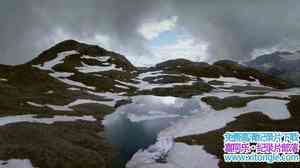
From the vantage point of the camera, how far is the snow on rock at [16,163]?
33684mm

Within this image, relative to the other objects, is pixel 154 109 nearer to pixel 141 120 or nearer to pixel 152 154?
pixel 141 120

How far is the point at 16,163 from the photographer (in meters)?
34.4

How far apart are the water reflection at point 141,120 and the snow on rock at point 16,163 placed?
10.6m

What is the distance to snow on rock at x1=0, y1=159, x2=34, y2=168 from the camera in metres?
33.7

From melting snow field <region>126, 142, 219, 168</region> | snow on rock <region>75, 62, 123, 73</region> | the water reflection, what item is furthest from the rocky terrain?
snow on rock <region>75, 62, 123, 73</region>

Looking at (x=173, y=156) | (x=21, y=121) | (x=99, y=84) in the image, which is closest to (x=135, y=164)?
(x=173, y=156)

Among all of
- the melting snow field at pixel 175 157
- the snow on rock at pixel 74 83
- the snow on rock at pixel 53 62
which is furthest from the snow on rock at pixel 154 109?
the snow on rock at pixel 53 62

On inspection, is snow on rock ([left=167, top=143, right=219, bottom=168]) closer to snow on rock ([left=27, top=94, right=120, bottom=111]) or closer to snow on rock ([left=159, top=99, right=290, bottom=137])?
snow on rock ([left=159, top=99, right=290, bottom=137])

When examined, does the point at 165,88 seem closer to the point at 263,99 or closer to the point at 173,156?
the point at 263,99

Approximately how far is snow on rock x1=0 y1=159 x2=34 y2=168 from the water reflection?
34.7 feet

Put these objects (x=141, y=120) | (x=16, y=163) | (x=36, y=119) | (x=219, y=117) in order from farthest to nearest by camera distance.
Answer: (x=141, y=120), (x=219, y=117), (x=36, y=119), (x=16, y=163)

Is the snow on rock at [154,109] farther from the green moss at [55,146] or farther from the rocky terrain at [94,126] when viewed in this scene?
the green moss at [55,146]

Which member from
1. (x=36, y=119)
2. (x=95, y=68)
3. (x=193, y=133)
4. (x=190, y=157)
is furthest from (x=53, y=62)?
(x=190, y=157)

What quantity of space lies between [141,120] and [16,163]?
110 feet
